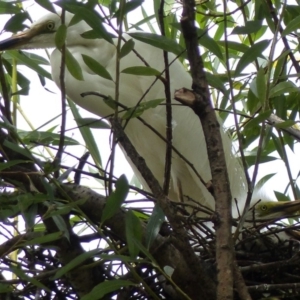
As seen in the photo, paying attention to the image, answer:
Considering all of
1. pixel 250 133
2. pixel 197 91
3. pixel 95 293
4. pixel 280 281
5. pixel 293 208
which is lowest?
pixel 95 293

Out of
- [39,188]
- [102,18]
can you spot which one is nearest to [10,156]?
[39,188]

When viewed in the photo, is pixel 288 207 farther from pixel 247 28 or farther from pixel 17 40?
pixel 17 40

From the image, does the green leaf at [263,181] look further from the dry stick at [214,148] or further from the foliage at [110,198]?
the dry stick at [214,148]

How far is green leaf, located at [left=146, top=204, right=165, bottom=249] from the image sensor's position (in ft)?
2.95

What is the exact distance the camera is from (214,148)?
0.83m

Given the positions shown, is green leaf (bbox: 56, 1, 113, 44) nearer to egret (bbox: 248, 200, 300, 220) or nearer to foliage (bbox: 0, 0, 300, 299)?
foliage (bbox: 0, 0, 300, 299)

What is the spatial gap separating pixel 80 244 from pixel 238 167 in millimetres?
806

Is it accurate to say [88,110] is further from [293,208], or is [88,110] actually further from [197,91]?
[197,91]

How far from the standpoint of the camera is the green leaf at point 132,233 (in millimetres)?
840

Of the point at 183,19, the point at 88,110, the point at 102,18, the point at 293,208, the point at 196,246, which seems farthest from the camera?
the point at 88,110

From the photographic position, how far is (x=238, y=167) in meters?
1.87

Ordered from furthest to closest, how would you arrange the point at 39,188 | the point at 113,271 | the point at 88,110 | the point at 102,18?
the point at 88,110 < the point at 113,271 < the point at 39,188 < the point at 102,18

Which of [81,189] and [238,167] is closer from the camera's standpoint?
[81,189]

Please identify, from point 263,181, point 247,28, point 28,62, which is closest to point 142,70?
point 247,28
